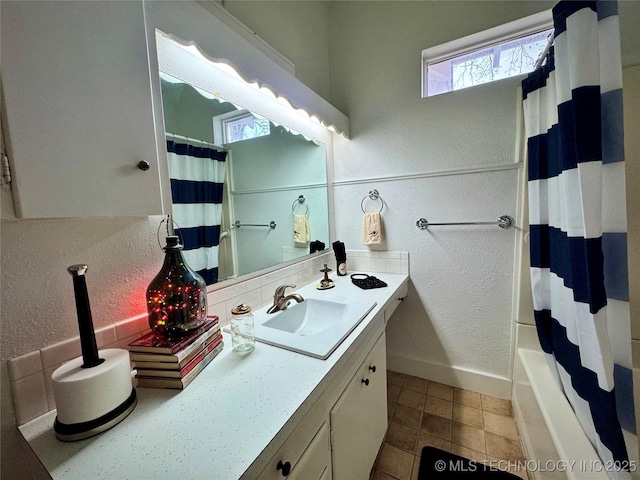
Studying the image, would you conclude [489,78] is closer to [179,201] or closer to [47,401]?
[179,201]

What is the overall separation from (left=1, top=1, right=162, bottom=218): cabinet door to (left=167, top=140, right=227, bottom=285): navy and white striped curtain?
0.30 metres

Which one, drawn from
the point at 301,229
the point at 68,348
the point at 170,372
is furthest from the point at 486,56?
the point at 68,348

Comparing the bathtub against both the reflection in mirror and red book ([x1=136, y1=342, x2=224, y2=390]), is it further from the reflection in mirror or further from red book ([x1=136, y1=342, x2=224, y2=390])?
the reflection in mirror

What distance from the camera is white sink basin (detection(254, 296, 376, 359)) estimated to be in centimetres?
86

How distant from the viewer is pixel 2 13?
0.43 meters

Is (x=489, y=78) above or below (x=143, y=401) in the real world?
above

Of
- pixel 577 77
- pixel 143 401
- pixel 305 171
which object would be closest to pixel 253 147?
pixel 305 171

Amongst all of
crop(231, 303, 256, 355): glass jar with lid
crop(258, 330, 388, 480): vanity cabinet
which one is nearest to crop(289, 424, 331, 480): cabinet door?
crop(258, 330, 388, 480): vanity cabinet

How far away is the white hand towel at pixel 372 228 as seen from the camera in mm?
1800

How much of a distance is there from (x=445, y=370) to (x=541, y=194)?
128cm

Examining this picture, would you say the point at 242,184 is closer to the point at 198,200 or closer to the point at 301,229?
the point at 198,200

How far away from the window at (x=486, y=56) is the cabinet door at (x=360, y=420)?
5.55 feet

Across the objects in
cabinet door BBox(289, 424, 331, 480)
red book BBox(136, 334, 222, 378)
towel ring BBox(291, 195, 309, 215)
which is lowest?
cabinet door BBox(289, 424, 331, 480)

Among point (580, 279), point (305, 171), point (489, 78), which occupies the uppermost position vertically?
point (489, 78)
